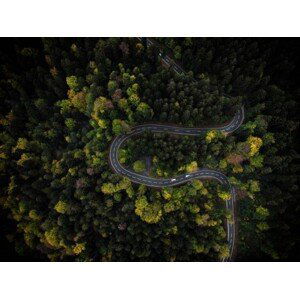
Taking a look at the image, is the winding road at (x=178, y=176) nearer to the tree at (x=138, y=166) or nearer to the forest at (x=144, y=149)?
the forest at (x=144, y=149)

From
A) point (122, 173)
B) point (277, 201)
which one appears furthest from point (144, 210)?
point (277, 201)

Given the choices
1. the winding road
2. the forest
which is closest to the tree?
the forest

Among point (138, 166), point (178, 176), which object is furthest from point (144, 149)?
point (178, 176)

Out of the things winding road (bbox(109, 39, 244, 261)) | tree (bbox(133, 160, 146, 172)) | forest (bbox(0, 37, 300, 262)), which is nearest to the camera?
tree (bbox(133, 160, 146, 172))

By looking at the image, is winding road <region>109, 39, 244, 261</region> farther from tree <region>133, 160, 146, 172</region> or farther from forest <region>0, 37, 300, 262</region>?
tree <region>133, 160, 146, 172</region>

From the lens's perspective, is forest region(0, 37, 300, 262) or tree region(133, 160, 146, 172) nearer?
tree region(133, 160, 146, 172)

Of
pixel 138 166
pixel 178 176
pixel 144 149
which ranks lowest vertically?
pixel 178 176

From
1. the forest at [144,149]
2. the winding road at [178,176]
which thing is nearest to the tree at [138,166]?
the forest at [144,149]

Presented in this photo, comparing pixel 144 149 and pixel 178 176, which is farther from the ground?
pixel 144 149

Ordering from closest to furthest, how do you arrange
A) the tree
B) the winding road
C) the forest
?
the tree, the forest, the winding road

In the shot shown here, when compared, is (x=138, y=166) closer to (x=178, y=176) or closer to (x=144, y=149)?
(x=144, y=149)
